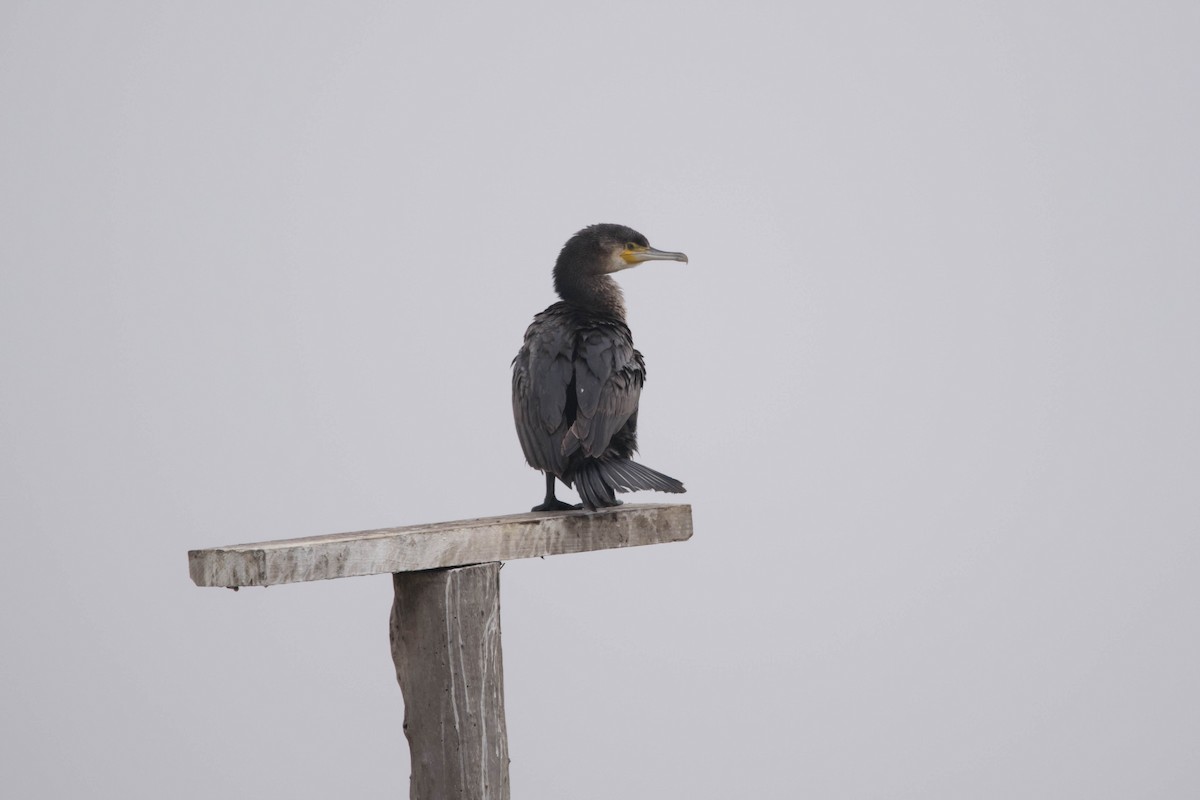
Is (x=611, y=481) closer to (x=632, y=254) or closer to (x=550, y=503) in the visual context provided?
(x=550, y=503)

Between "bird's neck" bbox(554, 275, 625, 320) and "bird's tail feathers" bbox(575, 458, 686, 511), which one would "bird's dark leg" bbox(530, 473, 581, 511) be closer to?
"bird's tail feathers" bbox(575, 458, 686, 511)

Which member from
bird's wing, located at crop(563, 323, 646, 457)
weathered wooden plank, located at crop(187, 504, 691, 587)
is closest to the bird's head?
bird's wing, located at crop(563, 323, 646, 457)

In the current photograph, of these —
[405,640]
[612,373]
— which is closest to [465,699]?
[405,640]

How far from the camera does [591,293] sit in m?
4.82

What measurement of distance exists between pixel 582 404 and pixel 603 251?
731 mm

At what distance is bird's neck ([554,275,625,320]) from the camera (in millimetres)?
4820

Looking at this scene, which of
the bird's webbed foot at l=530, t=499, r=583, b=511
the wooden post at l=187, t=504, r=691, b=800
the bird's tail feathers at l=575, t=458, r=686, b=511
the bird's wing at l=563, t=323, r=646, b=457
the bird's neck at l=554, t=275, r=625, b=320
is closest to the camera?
the wooden post at l=187, t=504, r=691, b=800

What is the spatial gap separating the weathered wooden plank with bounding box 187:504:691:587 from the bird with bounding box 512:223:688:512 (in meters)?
0.10

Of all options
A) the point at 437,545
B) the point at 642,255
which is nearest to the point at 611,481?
the point at 437,545

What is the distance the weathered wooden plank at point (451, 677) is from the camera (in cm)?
380

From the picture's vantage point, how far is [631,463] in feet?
14.3

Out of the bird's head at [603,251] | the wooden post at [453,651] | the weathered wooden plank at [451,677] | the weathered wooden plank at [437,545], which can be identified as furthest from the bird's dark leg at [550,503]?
the bird's head at [603,251]

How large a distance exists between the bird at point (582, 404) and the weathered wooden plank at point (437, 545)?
98 millimetres

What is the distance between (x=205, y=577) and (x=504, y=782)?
1.06 m
